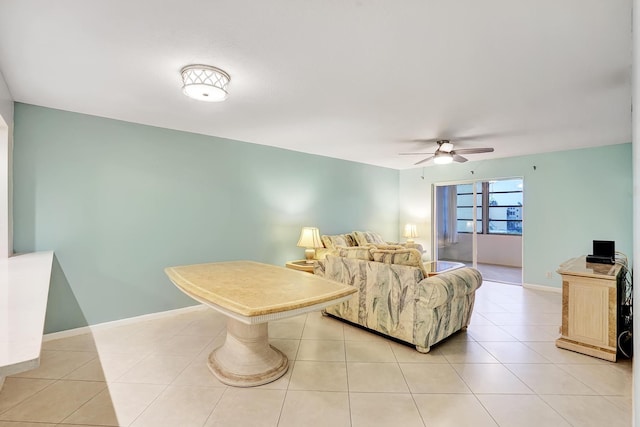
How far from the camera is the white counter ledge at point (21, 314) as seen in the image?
0.75 meters

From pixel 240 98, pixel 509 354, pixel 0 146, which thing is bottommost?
pixel 509 354

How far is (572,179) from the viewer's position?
461cm

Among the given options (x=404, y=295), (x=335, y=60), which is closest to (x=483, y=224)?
(x=404, y=295)

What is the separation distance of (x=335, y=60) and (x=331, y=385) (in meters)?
2.29

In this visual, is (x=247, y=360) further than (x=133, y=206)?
No

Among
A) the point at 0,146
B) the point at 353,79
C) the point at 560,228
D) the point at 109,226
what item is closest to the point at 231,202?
the point at 109,226

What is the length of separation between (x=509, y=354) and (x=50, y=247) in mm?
4437

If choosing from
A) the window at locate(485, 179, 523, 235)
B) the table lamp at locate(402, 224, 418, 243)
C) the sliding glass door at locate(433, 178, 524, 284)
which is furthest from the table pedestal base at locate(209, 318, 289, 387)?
the window at locate(485, 179, 523, 235)

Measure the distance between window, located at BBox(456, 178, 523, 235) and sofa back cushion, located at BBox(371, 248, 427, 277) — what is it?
3.74 m

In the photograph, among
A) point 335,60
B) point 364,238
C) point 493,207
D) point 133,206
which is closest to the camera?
point 335,60

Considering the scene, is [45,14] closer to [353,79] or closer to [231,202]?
[353,79]

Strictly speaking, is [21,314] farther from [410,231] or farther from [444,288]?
[410,231]

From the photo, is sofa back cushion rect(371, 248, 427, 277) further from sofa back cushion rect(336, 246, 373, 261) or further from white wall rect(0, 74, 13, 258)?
white wall rect(0, 74, 13, 258)

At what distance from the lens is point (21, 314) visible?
3.53ft
